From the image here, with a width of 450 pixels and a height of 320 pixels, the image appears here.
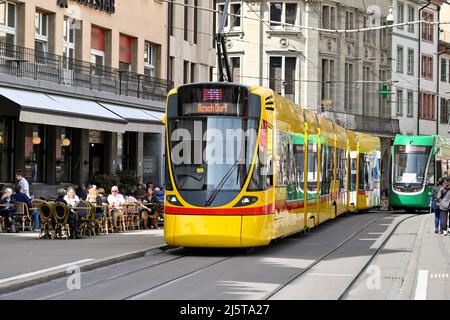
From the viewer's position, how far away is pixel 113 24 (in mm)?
42000

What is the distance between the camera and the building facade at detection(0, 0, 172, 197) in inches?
1298

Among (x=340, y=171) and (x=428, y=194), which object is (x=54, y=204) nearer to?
(x=340, y=171)

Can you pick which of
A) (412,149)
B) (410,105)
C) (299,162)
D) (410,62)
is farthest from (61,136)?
(410,62)

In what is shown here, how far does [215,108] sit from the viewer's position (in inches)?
874

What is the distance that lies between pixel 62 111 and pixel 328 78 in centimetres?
4028

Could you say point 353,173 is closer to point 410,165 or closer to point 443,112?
point 410,165

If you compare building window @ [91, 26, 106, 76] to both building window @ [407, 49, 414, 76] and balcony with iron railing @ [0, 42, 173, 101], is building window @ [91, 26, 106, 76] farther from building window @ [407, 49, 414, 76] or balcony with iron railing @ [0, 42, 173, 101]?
building window @ [407, 49, 414, 76]

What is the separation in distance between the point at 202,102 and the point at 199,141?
82cm

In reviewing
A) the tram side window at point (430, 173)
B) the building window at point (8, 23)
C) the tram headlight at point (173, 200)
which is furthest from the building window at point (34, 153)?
the tram side window at point (430, 173)

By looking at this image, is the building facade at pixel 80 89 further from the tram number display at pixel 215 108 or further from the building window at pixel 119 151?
the tram number display at pixel 215 108

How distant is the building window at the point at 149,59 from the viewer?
1817 inches

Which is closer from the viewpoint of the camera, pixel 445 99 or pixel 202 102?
pixel 202 102

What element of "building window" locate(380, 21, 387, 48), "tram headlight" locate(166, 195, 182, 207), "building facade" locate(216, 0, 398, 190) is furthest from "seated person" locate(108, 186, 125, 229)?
"building window" locate(380, 21, 387, 48)
